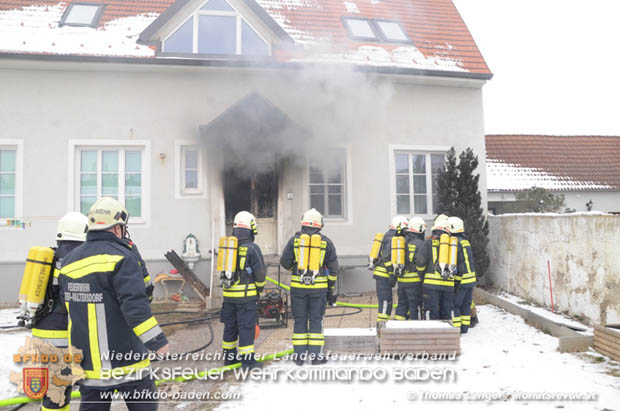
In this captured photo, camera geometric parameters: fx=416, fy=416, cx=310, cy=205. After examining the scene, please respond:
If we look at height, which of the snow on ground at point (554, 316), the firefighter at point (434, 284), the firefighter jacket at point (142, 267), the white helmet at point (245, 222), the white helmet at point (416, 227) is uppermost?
the white helmet at point (245, 222)

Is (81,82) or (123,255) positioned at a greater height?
(81,82)

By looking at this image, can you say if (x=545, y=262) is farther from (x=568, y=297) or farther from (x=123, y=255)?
(x=123, y=255)

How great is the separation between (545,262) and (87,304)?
7417 mm

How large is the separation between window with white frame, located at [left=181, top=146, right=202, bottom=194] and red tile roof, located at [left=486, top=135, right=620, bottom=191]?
12671 millimetres

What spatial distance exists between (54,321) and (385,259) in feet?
14.7

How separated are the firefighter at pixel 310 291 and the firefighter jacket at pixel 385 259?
1.53 m

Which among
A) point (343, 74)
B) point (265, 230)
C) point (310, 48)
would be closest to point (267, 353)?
point (265, 230)

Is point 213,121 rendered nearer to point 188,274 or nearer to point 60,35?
point 188,274

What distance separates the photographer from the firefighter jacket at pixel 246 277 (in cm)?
482

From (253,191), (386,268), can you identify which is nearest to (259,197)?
(253,191)

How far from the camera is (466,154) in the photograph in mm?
9469

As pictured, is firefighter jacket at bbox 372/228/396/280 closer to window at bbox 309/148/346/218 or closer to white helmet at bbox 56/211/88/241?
window at bbox 309/148/346/218

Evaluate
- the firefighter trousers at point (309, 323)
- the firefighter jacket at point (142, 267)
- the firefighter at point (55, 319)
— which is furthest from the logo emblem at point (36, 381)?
the firefighter trousers at point (309, 323)

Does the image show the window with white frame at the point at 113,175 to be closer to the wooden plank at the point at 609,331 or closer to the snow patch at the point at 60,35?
the snow patch at the point at 60,35
